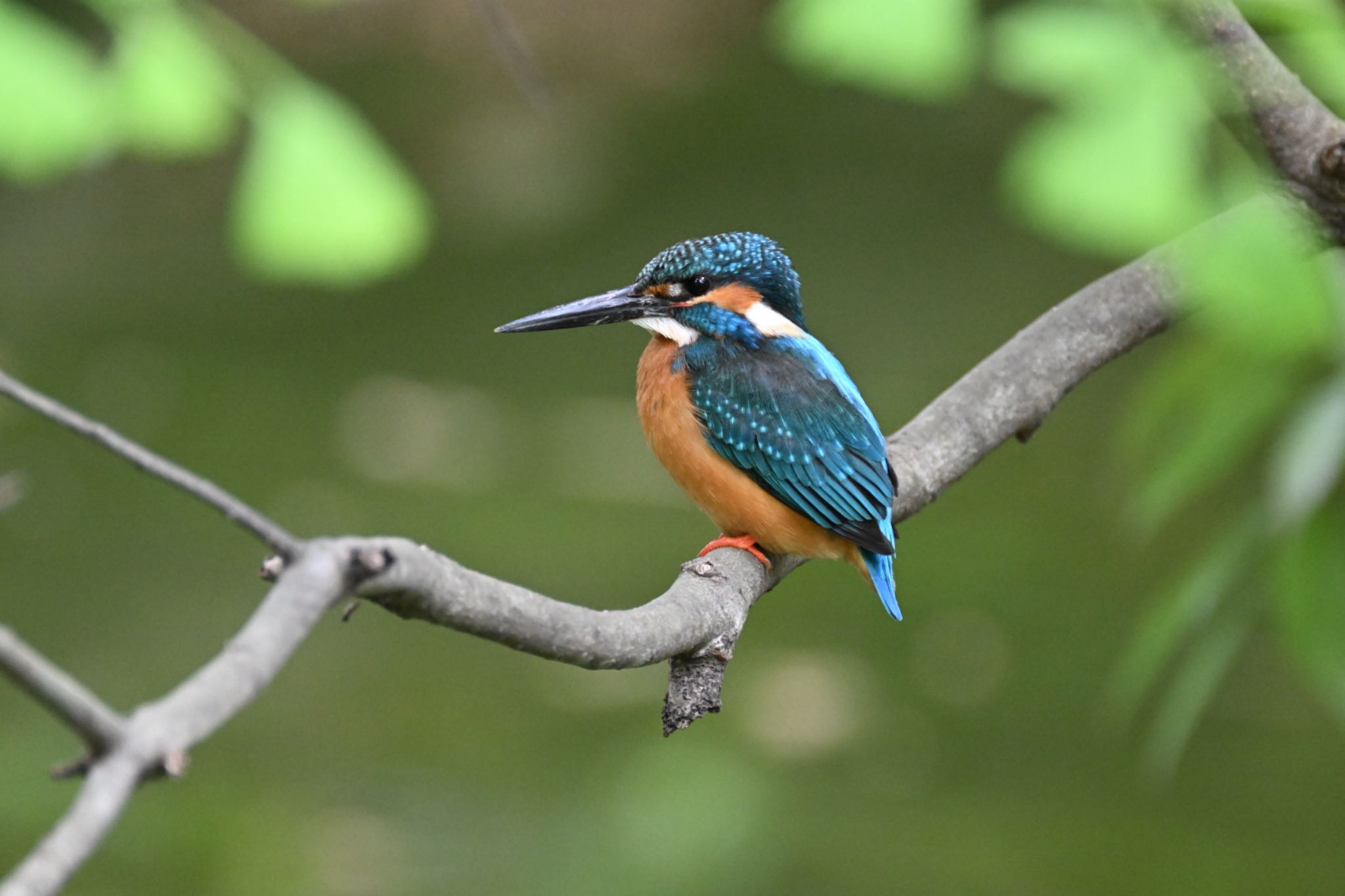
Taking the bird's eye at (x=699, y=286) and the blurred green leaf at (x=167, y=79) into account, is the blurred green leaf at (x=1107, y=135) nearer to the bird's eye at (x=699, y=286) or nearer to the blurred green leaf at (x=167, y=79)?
the blurred green leaf at (x=167, y=79)

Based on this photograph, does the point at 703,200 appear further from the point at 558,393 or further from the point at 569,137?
the point at 558,393

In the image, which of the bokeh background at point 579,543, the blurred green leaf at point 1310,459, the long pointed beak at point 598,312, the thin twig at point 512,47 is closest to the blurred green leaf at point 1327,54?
the thin twig at point 512,47

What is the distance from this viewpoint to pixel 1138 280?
1.93m

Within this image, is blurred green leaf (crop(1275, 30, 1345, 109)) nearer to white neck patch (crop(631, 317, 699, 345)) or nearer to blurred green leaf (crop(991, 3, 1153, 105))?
blurred green leaf (crop(991, 3, 1153, 105))

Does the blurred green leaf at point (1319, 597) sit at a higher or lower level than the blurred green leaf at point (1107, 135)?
higher

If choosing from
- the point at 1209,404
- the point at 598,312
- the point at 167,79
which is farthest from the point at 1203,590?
the point at 167,79

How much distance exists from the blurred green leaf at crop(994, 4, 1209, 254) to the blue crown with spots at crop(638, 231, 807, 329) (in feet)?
4.01

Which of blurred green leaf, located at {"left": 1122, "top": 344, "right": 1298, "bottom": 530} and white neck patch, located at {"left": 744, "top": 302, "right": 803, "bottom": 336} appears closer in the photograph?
blurred green leaf, located at {"left": 1122, "top": 344, "right": 1298, "bottom": 530}

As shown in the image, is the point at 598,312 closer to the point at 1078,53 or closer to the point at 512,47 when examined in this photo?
the point at 512,47

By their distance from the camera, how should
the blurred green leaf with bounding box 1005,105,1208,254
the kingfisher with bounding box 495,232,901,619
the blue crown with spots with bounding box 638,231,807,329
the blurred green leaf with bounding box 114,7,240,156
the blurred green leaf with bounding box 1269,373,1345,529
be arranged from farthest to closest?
1. the blue crown with spots with bounding box 638,231,807,329
2. the kingfisher with bounding box 495,232,901,619
3. the blurred green leaf with bounding box 1269,373,1345,529
4. the blurred green leaf with bounding box 114,7,240,156
5. the blurred green leaf with bounding box 1005,105,1208,254

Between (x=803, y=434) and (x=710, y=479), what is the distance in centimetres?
14

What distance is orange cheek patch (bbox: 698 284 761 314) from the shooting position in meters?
2.08

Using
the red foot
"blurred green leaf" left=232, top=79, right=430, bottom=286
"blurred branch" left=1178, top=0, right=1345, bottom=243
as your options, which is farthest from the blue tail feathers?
"blurred green leaf" left=232, top=79, right=430, bottom=286

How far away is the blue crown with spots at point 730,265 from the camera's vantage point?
6.69 feet
